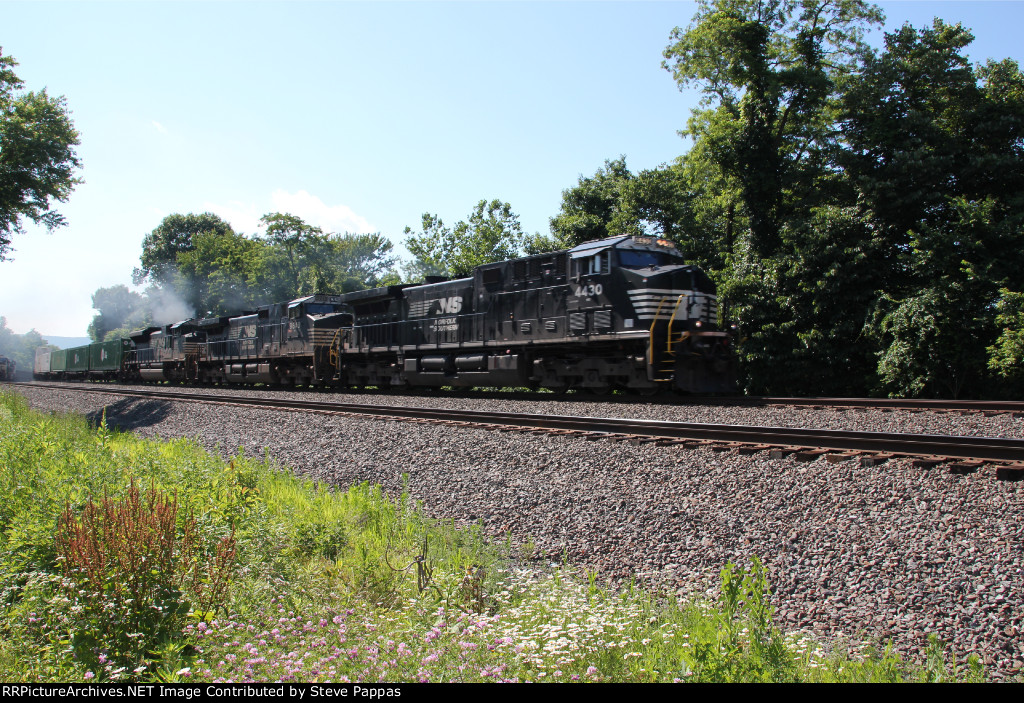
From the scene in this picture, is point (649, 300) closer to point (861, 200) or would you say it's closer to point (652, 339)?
point (652, 339)

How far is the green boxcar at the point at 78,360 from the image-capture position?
157 feet

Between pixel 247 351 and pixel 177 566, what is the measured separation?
26049 millimetres

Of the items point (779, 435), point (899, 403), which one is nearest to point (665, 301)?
point (899, 403)

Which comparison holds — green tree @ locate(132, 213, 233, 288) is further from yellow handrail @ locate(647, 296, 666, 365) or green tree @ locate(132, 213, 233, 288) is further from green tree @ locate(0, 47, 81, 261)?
yellow handrail @ locate(647, 296, 666, 365)

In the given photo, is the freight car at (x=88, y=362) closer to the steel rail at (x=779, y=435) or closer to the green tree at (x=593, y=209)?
the green tree at (x=593, y=209)

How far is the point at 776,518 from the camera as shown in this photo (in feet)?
17.0

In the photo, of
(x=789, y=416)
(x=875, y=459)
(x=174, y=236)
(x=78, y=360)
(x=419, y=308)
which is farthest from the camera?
(x=174, y=236)

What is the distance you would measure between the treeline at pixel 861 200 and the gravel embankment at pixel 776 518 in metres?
6.74

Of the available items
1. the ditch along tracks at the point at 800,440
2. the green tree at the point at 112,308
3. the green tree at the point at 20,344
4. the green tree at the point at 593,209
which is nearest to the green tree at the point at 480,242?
the green tree at the point at 593,209

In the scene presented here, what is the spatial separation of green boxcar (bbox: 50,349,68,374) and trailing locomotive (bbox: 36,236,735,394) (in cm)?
3703

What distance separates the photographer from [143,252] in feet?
281

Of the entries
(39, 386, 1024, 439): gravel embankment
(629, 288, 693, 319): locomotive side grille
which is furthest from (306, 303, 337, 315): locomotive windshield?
(629, 288, 693, 319): locomotive side grille

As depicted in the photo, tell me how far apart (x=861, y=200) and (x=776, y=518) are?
16008 mm

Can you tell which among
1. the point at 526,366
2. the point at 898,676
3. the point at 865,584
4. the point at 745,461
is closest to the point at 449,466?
the point at 745,461
